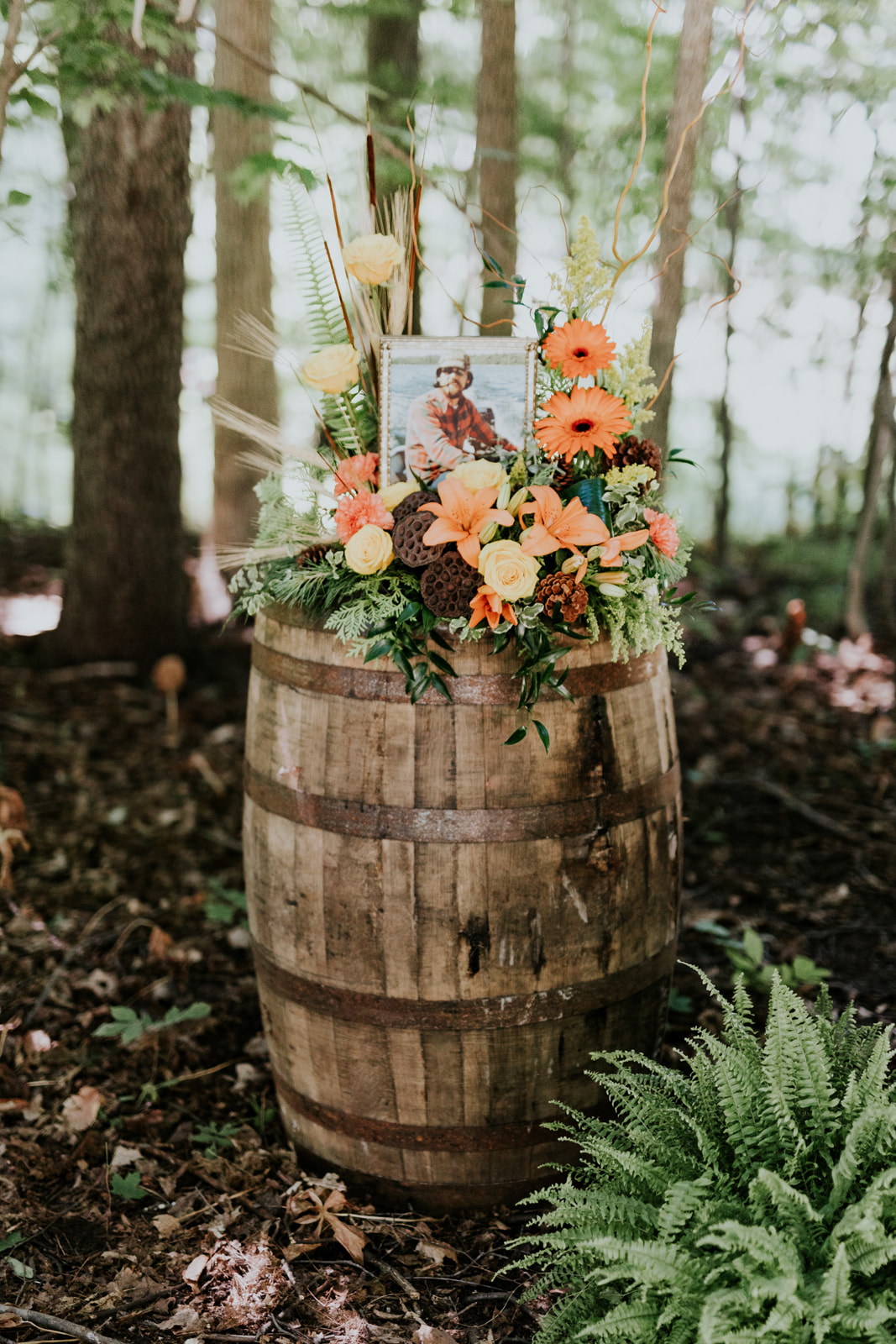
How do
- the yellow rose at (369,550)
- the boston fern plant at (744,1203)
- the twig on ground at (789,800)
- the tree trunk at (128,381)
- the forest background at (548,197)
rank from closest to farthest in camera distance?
1. the boston fern plant at (744,1203)
2. the yellow rose at (369,550)
3. the forest background at (548,197)
4. the twig on ground at (789,800)
5. the tree trunk at (128,381)

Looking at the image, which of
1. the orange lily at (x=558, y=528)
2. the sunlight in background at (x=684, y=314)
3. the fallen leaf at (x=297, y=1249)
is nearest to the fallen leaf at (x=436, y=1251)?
the fallen leaf at (x=297, y=1249)

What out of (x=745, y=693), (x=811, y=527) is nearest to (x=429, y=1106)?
(x=745, y=693)

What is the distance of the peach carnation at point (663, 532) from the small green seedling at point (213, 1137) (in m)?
1.81

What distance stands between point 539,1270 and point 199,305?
12183mm

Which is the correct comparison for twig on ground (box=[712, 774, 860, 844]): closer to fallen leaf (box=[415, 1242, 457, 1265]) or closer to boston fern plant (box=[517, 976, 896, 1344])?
boston fern plant (box=[517, 976, 896, 1344])

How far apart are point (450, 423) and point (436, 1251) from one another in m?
1.79

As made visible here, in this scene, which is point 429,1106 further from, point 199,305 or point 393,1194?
point 199,305

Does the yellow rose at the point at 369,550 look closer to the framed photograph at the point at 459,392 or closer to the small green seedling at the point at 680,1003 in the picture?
the framed photograph at the point at 459,392

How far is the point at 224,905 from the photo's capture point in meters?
3.43

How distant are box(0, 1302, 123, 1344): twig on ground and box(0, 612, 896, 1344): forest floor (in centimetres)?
2

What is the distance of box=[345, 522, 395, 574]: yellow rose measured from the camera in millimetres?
1852

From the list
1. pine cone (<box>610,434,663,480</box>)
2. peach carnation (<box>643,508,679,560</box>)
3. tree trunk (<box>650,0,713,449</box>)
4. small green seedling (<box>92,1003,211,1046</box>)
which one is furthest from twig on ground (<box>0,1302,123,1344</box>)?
tree trunk (<box>650,0,713,449</box>)

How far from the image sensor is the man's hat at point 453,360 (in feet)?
6.68

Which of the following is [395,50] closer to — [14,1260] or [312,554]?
[312,554]
